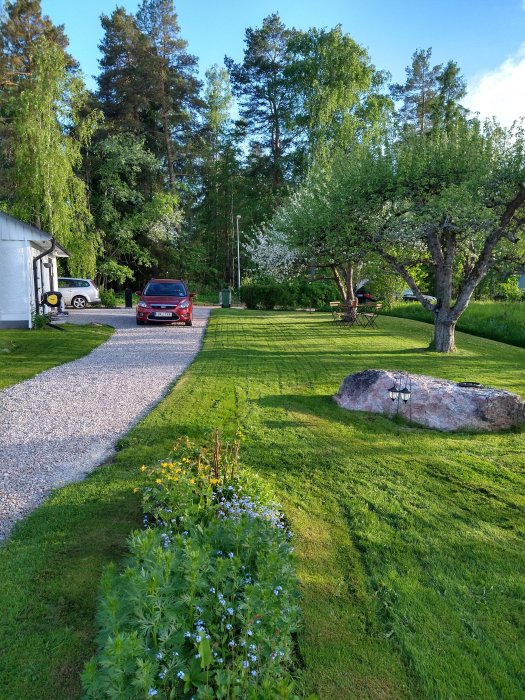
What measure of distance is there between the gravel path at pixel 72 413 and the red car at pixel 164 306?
17.4 feet

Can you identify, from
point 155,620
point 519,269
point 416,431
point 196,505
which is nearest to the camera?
point 155,620

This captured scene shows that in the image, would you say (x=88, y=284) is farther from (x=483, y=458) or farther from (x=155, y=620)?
(x=155, y=620)

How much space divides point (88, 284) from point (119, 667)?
28.2 metres

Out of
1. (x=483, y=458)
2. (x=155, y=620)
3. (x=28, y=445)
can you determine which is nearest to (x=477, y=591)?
(x=155, y=620)

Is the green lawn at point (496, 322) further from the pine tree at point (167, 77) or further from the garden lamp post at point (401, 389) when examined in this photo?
the pine tree at point (167, 77)

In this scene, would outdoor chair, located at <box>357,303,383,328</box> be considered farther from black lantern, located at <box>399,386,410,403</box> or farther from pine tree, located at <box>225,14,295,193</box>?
pine tree, located at <box>225,14,295,193</box>

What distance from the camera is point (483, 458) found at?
5.72 m

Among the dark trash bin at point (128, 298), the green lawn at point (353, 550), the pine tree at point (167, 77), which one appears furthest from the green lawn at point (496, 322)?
the pine tree at point (167, 77)

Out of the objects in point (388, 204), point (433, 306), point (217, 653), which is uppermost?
point (388, 204)

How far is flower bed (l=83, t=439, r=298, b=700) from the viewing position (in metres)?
1.97

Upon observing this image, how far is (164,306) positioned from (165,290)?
103 cm

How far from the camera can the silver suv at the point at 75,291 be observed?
2770cm

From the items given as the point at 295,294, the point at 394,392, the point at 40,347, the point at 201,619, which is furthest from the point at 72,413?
the point at 295,294

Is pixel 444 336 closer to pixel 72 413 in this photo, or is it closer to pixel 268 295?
pixel 72 413
